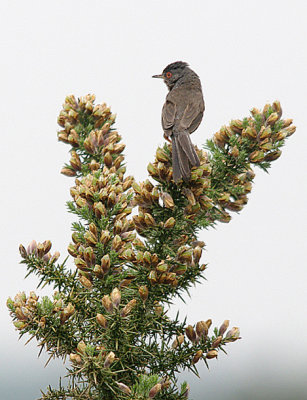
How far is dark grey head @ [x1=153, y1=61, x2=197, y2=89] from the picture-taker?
7.85 meters

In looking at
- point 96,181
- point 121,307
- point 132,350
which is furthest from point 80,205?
point 132,350

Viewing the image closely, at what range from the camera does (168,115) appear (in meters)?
6.29

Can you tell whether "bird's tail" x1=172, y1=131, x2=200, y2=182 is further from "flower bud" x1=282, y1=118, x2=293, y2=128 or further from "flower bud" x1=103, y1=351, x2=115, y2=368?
"flower bud" x1=103, y1=351, x2=115, y2=368

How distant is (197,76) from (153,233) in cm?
499

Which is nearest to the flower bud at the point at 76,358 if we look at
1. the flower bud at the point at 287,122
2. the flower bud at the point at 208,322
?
the flower bud at the point at 208,322

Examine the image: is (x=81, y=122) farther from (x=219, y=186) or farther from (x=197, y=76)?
(x=197, y=76)

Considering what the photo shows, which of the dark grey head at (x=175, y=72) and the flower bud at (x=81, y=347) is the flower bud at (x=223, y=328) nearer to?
the flower bud at (x=81, y=347)

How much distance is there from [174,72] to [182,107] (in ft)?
4.97

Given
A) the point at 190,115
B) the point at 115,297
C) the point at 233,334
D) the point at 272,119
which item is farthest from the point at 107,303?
the point at 190,115

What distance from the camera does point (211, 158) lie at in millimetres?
3934

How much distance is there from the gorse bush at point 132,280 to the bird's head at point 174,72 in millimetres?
4267

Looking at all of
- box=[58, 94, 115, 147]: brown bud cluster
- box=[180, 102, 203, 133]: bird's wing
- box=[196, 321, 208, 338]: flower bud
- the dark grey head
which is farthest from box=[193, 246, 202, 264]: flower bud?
the dark grey head

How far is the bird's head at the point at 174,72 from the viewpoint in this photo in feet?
25.8

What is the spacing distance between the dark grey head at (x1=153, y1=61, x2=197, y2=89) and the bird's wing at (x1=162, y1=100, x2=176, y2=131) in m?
1.16
